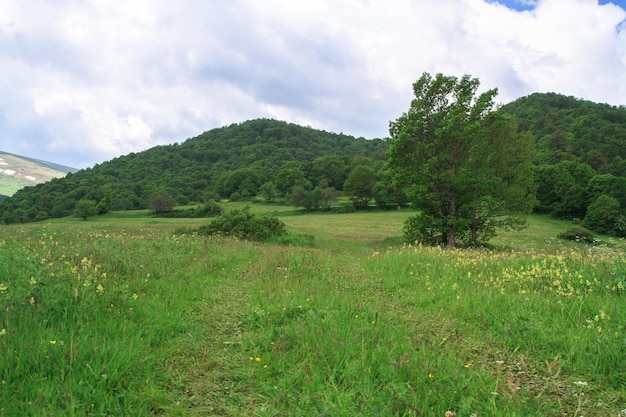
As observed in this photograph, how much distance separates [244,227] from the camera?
25.8 m

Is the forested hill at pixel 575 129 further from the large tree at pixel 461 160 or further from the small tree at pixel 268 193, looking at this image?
the small tree at pixel 268 193

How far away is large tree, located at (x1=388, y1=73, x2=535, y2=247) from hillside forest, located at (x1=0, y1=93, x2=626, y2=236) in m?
2.26

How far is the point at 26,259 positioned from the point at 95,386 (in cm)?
493

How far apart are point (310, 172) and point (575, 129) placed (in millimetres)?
88029

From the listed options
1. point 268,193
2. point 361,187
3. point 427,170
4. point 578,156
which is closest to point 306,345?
point 427,170

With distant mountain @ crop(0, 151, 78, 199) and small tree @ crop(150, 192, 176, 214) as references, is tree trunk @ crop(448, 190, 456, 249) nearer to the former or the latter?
small tree @ crop(150, 192, 176, 214)

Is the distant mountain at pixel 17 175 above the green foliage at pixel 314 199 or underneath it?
above

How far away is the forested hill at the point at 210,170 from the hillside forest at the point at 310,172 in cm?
45

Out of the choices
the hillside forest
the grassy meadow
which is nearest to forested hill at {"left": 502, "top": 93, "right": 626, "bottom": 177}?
the hillside forest

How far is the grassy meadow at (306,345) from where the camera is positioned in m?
3.35

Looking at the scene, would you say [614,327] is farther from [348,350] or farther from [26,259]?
[26,259]

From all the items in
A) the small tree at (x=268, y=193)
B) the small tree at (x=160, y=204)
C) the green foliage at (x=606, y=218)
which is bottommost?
the green foliage at (x=606, y=218)

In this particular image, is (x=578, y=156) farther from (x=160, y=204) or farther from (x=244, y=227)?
(x=160, y=204)

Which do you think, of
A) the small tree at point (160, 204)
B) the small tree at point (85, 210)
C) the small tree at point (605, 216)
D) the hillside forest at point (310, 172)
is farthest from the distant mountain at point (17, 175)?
the small tree at point (605, 216)
